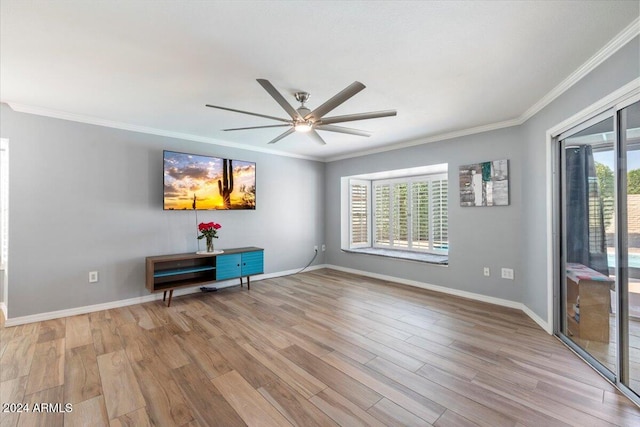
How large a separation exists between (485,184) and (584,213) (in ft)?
4.75

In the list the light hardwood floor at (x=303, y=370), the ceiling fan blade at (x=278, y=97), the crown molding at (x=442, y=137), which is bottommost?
the light hardwood floor at (x=303, y=370)

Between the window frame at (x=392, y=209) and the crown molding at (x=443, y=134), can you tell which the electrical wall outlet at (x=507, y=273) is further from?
the crown molding at (x=443, y=134)

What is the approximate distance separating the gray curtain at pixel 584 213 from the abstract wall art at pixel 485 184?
977mm

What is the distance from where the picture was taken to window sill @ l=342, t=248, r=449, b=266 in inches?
171

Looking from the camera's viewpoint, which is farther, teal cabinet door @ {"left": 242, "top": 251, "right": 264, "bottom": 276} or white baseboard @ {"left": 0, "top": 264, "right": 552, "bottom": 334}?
teal cabinet door @ {"left": 242, "top": 251, "right": 264, "bottom": 276}

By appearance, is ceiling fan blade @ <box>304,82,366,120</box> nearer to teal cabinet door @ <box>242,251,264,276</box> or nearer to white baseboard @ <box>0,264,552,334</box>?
teal cabinet door @ <box>242,251,264,276</box>

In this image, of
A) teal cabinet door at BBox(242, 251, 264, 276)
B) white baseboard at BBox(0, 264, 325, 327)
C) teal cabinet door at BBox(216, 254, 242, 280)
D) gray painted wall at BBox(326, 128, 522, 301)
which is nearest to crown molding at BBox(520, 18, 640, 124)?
gray painted wall at BBox(326, 128, 522, 301)

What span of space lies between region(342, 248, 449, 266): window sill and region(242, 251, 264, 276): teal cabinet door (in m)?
1.93

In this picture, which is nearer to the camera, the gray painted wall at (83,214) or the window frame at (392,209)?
the gray painted wall at (83,214)

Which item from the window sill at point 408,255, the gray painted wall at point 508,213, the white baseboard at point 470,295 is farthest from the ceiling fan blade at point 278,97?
the white baseboard at point 470,295

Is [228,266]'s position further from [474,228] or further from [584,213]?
[584,213]

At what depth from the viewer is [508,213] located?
3.58m

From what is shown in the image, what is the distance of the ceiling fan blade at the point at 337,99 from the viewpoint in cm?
194

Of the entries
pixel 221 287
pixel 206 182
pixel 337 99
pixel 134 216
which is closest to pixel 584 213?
pixel 337 99
